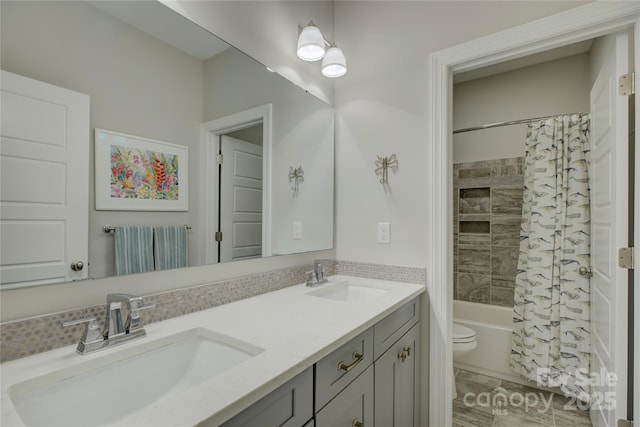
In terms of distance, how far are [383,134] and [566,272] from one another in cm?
160

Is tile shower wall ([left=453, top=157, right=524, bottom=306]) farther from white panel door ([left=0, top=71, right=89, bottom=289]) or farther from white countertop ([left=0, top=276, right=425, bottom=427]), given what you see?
white panel door ([left=0, top=71, right=89, bottom=289])

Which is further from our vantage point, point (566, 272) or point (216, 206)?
point (566, 272)

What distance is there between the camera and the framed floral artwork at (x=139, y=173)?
0.95 meters

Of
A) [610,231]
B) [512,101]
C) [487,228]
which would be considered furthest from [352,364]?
[512,101]

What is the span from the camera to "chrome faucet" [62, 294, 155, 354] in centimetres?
81

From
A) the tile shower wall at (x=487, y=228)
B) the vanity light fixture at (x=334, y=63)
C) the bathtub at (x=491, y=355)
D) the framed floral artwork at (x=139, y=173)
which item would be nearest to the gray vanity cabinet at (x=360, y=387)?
the framed floral artwork at (x=139, y=173)

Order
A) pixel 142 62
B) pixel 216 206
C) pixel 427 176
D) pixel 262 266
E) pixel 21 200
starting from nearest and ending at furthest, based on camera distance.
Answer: pixel 21 200 → pixel 142 62 → pixel 216 206 → pixel 262 266 → pixel 427 176

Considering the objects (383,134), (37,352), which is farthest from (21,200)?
(383,134)

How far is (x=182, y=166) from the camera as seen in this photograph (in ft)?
3.82

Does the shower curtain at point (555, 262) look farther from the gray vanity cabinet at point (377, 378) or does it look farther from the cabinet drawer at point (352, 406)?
the cabinet drawer at point (352, 406)

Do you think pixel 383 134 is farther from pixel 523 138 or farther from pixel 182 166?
pixel 523 138

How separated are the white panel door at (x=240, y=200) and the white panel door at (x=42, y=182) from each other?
0.50 meters

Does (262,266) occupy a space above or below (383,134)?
below

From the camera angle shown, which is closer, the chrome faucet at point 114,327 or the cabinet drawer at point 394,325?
the chrome faucet at point 114,327
